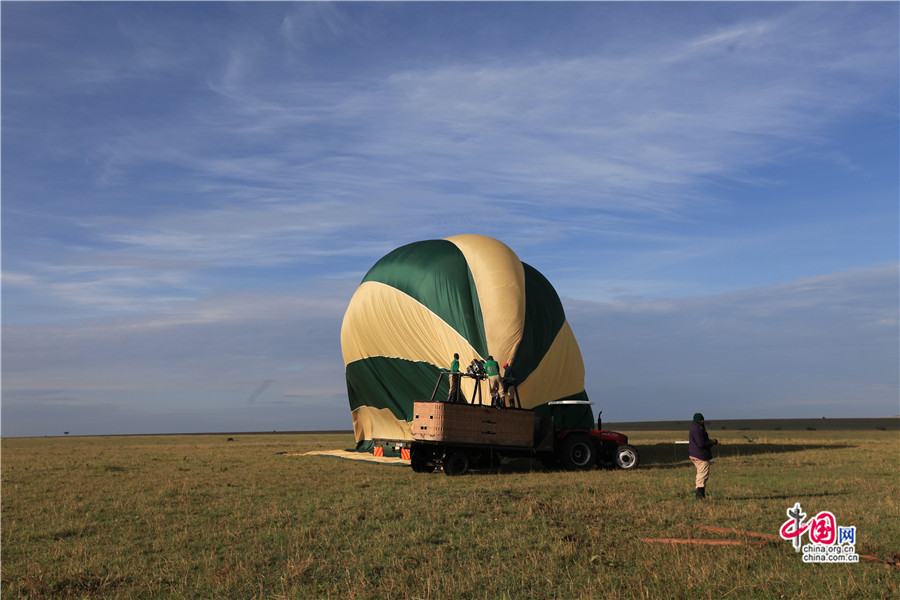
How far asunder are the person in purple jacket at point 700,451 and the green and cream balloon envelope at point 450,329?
1096 cm

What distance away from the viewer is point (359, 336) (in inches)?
1323

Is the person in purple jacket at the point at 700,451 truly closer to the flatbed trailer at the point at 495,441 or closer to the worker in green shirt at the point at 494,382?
the flatbed trailer at the point at 495,441

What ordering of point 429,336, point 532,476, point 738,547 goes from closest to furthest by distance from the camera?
point 738,547 < point 532,476 < point 429,336

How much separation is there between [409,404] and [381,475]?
667 cm

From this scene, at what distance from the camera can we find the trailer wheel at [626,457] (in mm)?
24656

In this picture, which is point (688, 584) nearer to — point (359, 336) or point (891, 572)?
point (891, 572)

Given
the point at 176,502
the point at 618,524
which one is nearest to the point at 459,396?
Result: the point at 176,502

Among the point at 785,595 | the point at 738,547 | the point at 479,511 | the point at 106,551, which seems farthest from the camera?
the point at 479,511

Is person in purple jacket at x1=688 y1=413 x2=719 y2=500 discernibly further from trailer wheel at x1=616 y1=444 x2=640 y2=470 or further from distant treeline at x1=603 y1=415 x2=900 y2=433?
distant treeline at x1=603 y1=415 x2=900 y2=433

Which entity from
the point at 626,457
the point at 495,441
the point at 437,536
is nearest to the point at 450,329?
the point at 495,441

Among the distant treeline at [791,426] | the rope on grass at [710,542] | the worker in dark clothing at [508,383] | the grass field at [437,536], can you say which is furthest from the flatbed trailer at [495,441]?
the distant treeline at [791,426]

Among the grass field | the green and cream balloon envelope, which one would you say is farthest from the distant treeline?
the grass field

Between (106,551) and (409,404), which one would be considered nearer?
(106,551)

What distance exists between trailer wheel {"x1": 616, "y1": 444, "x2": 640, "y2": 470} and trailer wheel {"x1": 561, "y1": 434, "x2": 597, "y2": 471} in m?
0.84
